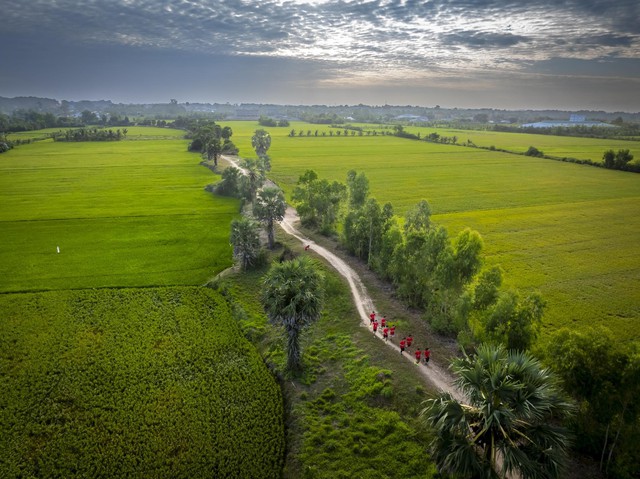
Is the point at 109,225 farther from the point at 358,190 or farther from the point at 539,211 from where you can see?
the point at 539,211

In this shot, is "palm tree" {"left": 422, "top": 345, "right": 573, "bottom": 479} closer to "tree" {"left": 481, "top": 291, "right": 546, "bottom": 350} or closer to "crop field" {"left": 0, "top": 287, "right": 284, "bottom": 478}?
"tree" {"left": 481, "top": 291, "right": 546, "bottom": 350}

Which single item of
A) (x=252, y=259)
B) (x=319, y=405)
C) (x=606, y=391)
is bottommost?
(x=319, y=405)

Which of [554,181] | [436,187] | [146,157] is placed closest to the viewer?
[436,187]

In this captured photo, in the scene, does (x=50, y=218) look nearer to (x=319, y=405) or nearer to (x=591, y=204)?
(x=319, y=405)

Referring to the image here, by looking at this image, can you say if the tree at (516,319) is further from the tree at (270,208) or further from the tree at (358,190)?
the tree at (358,190)

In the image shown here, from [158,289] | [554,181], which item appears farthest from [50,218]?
[554,181]

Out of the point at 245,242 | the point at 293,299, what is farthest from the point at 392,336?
the point at 245,242
